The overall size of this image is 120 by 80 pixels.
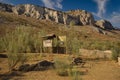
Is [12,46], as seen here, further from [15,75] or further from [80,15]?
[80,15]

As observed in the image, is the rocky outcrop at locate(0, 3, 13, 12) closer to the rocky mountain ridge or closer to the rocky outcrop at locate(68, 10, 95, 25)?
the rocky mountain ridge

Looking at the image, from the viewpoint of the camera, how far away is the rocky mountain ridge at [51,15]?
5138 inches

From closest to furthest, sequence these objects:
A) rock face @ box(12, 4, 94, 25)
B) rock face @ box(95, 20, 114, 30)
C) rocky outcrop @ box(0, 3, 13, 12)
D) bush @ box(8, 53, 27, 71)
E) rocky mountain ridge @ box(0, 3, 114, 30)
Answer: bush @ box(8, 53, 27, 71) < rocky outcrop @ box(0, 3, 13, 12) < rocky mountain ridge @ box(0, 3, 114, 30) < rock face @ box(12, 4, 94, 25) < rock face @ box(95, 20, 114, 30)

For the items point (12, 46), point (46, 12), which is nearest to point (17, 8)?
point (46, 12)

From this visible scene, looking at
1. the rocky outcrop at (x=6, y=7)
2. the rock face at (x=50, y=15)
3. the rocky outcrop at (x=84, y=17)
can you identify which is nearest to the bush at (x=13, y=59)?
the rocky outcrop at (x=6, y=7)

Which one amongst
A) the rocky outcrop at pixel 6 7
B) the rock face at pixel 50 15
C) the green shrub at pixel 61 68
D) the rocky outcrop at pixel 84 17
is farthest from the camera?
the rocky outcrop at pixel 84 17

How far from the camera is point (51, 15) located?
456ft

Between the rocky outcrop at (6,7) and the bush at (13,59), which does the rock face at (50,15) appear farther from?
the bush at (13,59)

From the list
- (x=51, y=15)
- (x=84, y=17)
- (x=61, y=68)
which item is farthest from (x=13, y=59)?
(x=84, y=17)

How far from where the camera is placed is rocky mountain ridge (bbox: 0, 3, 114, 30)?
130 metres

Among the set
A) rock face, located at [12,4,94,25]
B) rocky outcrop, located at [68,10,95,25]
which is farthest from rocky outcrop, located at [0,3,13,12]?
rocky outcrop, located at [68,10,95,25]

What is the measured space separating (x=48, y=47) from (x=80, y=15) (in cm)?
12372

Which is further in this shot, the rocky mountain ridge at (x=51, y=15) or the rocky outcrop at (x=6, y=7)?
the rocky mountain ridge at (x=51, y=15)

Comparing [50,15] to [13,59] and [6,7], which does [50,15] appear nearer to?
[6,7]
